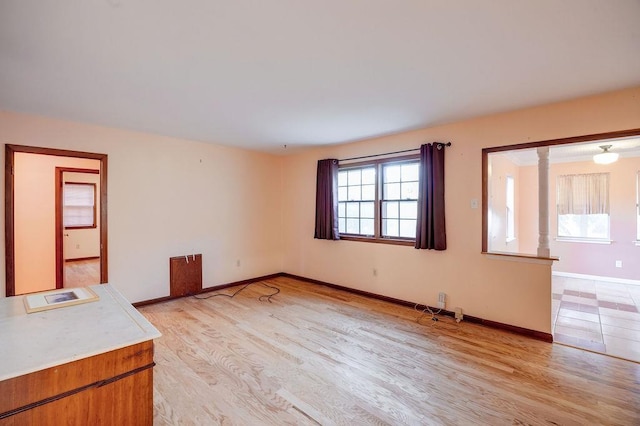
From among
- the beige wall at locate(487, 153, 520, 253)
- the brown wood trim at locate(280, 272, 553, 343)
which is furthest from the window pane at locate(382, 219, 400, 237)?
the beige wall at locate(487, 153, 520, 253)

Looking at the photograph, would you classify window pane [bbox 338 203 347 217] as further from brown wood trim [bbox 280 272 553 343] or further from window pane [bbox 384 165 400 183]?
brown wood trim [bbox 280 272 553 343]

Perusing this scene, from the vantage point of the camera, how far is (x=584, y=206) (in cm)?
560

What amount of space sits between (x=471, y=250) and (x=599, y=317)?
1.88 m

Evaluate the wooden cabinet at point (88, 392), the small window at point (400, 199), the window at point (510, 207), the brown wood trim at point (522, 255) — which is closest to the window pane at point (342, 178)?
the small window at point (400, 199)

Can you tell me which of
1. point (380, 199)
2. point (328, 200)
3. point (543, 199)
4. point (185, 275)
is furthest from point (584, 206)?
point (185, 275)

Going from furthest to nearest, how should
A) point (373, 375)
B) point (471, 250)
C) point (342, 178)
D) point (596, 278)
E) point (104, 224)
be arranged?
point (596, 278) → point (342, 178) → point (104, 224) → point (471, 250) → point (373, 375)

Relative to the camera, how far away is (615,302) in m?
4.17

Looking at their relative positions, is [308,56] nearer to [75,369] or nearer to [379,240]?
[75,369]

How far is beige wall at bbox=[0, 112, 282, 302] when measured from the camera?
3.69 metres

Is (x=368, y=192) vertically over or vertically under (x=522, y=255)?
over

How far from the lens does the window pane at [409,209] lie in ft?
13.5

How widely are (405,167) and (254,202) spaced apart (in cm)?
284

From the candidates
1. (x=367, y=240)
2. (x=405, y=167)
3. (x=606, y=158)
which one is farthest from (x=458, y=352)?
(x=606, y=158)

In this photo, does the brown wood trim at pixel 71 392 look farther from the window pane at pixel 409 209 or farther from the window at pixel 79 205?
the window at pixel 79 205
